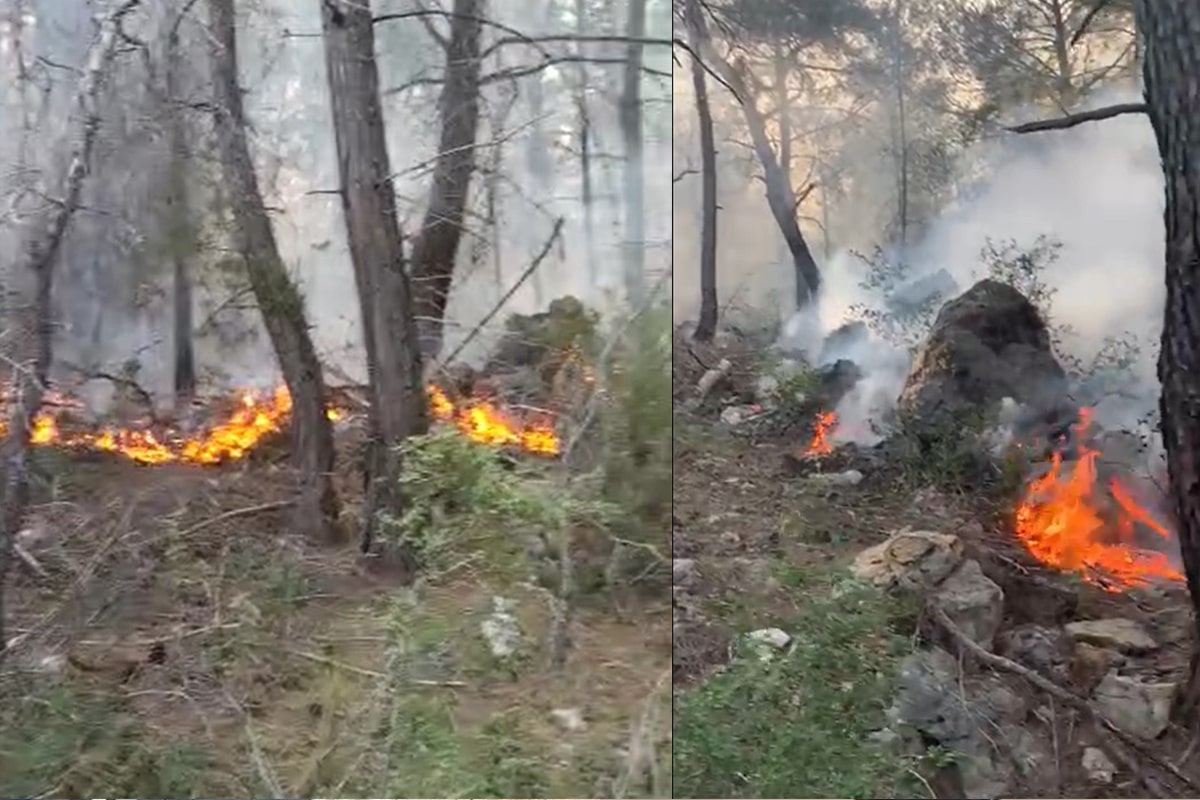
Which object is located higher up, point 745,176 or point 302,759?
point 745,176

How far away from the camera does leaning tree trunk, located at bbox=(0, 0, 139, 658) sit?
2.50 metres

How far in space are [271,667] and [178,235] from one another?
0.83 m

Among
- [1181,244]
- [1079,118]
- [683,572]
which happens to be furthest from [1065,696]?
[1079,118]

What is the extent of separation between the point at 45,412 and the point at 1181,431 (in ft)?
6.93

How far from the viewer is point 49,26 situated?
8.24 ft

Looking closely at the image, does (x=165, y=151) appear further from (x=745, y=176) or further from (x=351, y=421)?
(x=745, y=176)

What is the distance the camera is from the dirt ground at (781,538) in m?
2.44

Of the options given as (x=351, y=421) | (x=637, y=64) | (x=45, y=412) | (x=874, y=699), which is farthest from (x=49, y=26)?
(x=874, y=699)

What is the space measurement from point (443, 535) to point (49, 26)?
4.03 ft

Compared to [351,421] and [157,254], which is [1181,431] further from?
[157,254]

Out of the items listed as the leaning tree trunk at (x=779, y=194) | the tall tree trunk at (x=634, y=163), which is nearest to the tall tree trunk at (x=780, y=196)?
the leaning tree trunk at (x=779, y=194)

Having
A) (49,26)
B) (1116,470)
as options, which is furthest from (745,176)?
(49,26)

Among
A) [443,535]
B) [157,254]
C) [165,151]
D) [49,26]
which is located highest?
[49,26]

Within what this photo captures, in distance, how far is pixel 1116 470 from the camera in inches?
95.2
